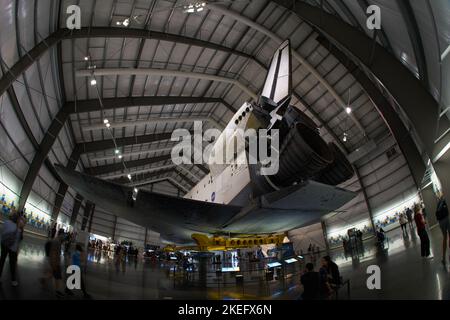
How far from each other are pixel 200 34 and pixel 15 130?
13.3m

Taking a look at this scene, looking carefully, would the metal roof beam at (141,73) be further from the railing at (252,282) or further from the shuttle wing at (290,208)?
the railing at (252,282)

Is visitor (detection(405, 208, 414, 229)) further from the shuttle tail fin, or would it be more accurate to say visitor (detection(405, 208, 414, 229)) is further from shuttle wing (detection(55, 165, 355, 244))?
the shuttle tail fin

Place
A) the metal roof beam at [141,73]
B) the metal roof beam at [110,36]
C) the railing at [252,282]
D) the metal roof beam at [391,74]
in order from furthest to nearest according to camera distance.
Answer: the metal roof beam at [141,73] → the metal roof beam at [110,36] → the metal roof beam at [391,74] → the railing at [252,282]

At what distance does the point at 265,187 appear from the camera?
6762 millimetres

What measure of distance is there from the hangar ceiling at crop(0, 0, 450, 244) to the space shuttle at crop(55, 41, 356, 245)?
5.20 feet

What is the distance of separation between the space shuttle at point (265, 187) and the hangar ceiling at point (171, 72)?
62.5 inches

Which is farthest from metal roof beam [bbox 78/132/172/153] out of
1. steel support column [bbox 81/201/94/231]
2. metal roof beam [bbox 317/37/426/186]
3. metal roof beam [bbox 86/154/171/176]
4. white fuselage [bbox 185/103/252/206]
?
metal roof beam [bbox 317/37/426/186]

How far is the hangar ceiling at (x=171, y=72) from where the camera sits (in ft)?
28.6

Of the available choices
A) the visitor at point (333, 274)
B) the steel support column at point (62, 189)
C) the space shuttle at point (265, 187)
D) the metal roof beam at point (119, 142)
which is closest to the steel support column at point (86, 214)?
the steel support column at point (62, 189)

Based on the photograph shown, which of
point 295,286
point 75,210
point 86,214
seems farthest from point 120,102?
point 86,214

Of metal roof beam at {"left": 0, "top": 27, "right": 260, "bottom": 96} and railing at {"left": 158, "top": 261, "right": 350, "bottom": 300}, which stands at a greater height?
metal roof beam at {"left": 0, "top": 27, "right": 260, "bottom": 96}

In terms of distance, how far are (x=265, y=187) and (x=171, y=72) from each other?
1162cm

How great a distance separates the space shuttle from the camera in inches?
209
